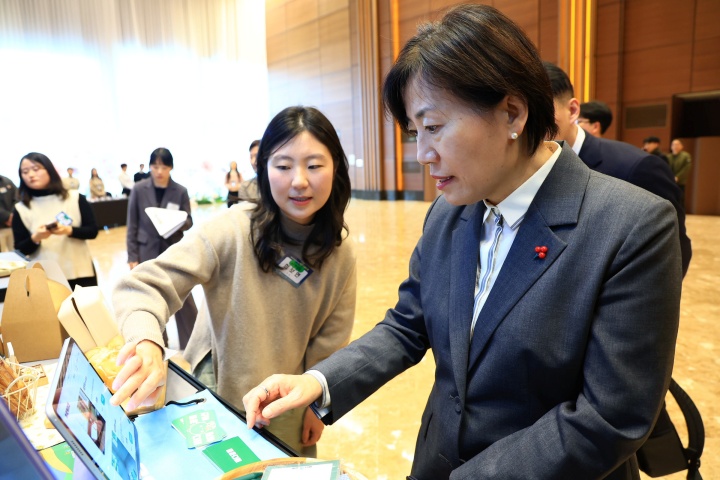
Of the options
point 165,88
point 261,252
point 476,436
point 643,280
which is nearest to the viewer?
point 643,280

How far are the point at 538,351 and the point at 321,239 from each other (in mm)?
940

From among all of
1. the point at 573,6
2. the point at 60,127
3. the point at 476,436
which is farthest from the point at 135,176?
the point at 476,436

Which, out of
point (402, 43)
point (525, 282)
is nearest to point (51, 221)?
point (525, 282)

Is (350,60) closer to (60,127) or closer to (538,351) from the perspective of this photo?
(60,127)

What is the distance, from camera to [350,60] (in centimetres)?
1442

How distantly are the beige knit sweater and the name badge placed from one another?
18 mm

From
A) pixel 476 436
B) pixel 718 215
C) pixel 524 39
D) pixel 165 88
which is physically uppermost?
pixel 165 88

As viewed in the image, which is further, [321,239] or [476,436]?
[321,239]

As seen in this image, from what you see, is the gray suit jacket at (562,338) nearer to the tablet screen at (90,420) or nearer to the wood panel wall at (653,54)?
the tablet screen at (90,420)

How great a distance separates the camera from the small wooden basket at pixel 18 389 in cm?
130

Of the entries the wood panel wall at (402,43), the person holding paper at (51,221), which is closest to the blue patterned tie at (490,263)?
the person holding paper at (51,221)

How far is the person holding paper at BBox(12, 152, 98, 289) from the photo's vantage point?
3.64m

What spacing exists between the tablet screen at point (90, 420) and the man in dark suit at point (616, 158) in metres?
1.97

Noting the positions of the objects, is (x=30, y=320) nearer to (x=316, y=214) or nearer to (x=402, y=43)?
(x=316, y=214)
